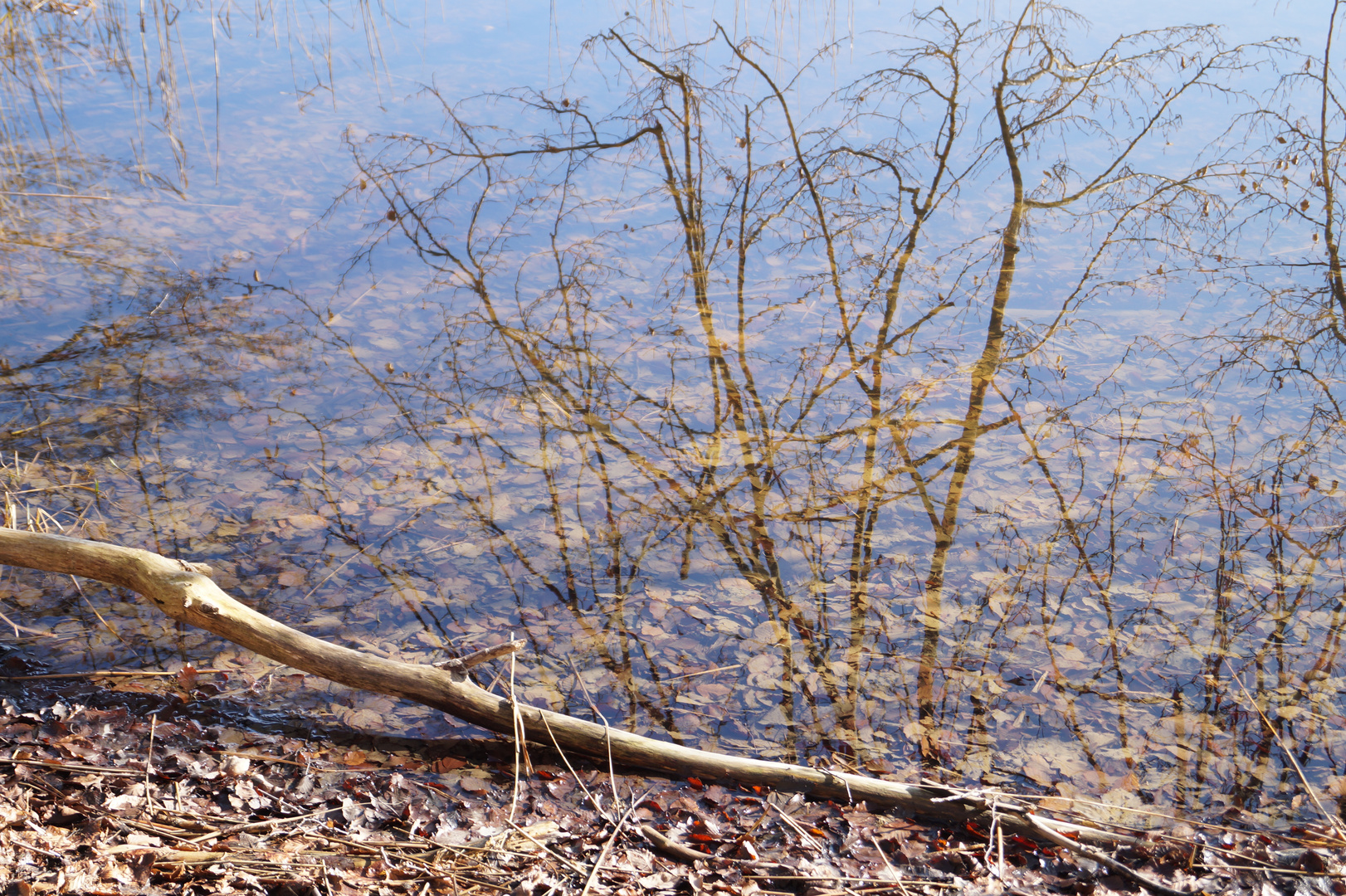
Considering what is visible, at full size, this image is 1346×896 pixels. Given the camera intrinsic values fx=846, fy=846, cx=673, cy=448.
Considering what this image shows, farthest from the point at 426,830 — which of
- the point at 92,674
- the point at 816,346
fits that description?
the point at 816,346

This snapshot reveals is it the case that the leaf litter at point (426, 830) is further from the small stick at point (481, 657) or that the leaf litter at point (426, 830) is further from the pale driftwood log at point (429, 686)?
the small stick at point (481, 657)

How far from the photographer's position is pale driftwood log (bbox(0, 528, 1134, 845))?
2.48m

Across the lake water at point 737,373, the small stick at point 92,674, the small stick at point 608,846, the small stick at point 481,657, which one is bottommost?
the small stick at point 608,846

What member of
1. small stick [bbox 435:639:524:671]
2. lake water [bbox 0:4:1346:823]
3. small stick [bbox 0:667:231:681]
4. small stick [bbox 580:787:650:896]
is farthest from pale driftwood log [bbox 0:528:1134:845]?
small stick [bbox 0:667:231:681]

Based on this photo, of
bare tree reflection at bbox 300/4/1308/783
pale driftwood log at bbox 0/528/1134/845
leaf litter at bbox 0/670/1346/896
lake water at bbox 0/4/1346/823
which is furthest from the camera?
bare tree reflection at bbox 300/4/1308/783

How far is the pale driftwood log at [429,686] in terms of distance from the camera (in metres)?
2.48

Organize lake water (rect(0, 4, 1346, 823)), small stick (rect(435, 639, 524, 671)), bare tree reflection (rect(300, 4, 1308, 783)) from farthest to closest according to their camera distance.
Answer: bare tree reflection (rect(300, 4, 1308, 783)) → lake water (rect(0, 4, 1346, 823)) → small stick (rect(435, 639, 524, 671))

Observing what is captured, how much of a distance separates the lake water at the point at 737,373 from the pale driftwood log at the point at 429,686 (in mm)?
252

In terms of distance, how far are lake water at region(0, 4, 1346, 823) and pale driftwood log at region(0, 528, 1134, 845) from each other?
0.83 feet

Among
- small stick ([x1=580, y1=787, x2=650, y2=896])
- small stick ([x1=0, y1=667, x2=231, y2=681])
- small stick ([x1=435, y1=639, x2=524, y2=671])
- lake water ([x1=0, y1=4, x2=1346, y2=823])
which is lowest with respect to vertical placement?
small stick ([x1=580, y1=787, x2=650, y2=896])

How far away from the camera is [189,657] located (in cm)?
287

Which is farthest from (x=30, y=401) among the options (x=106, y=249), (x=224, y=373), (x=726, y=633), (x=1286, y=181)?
(x=1286, y=181)

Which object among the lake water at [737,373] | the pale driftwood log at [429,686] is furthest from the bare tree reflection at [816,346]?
the pale driftwood log at [429,686]

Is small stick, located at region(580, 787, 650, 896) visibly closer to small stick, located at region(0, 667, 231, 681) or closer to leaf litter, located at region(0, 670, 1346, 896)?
leaf litter, located at region(0, 670, 1346, 896)
